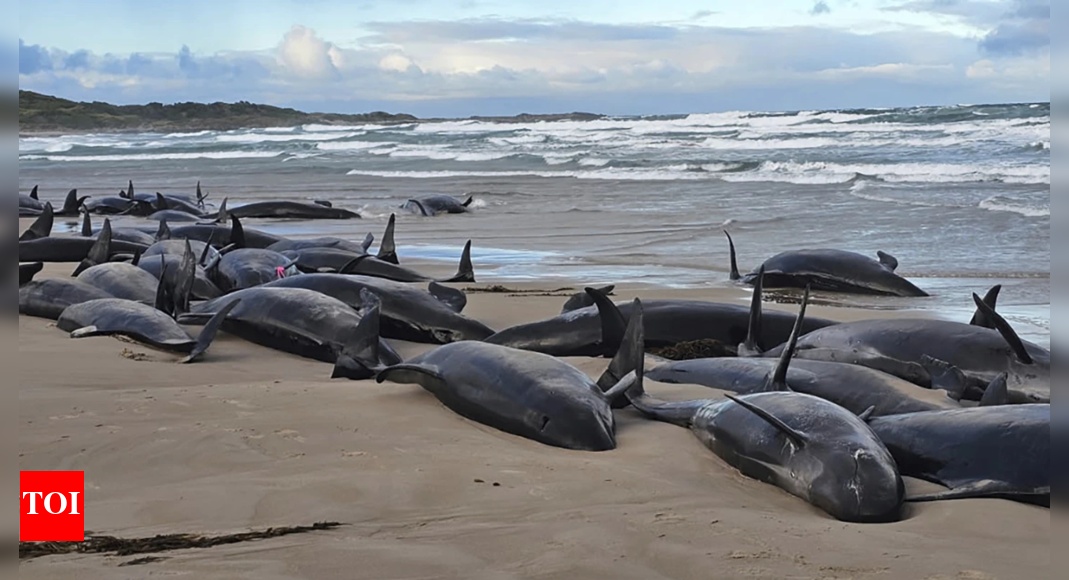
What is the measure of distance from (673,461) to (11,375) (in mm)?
2864

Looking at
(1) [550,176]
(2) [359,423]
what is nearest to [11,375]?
(2) [359,423]

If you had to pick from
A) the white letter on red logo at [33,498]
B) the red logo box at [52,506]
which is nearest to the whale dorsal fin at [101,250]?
the red logo box at [52,506]

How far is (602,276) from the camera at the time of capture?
1082cm

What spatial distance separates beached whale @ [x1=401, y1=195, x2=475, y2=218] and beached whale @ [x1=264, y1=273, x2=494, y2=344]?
11.5 meters

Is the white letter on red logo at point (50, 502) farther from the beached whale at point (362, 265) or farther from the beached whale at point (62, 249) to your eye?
the beached whale at point (62, 249)

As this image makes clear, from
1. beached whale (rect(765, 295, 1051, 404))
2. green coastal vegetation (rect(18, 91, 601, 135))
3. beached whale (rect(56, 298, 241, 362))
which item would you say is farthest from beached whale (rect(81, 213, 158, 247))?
green coastal vegetation (rect(18, 91, 601, 135))

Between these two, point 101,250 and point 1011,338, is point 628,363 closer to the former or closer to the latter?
point 1011,338

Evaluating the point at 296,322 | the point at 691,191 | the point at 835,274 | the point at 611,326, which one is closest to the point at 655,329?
the point at 611,326

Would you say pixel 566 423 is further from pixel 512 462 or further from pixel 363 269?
pixel 363 269

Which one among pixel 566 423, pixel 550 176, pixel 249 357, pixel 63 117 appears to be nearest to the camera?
pixel 566 423

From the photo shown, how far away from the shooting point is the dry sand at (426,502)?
307 centimetres

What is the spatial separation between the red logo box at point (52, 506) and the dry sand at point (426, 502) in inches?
2.6

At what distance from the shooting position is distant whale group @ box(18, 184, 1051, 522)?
4031mm

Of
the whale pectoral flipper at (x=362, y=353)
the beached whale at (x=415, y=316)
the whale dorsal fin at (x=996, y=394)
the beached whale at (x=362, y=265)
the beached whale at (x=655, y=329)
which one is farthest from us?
the beached whale at (x=362, y=265)
